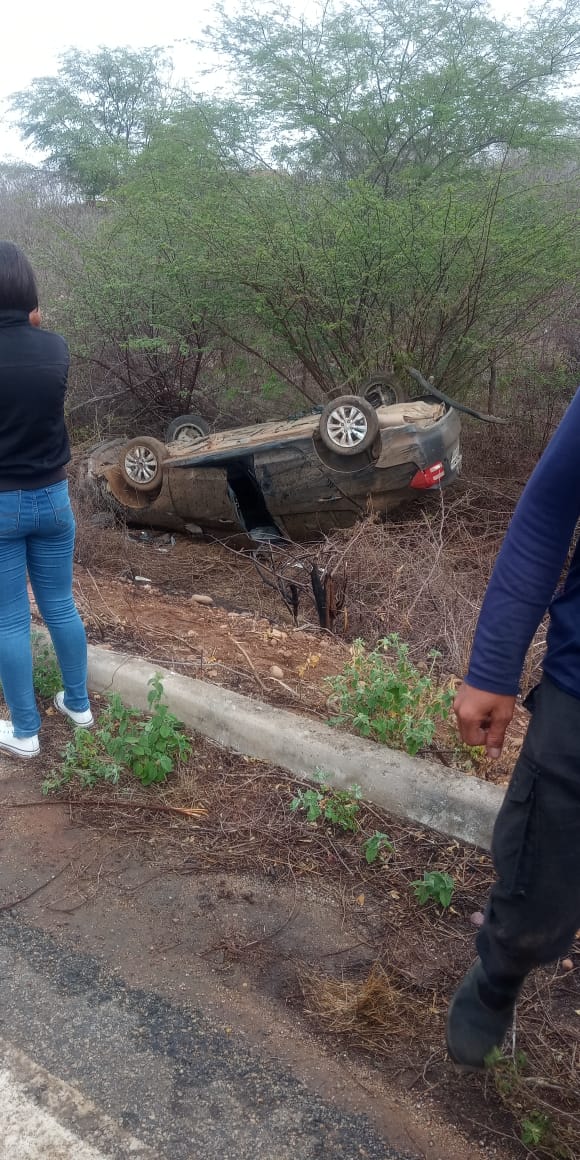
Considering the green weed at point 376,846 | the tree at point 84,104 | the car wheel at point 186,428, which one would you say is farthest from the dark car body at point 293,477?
the tree at point 84,104

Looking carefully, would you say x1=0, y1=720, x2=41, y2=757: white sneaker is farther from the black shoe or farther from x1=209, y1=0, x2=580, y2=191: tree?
x1=209, y1=0, x2=580, y2=191: tree

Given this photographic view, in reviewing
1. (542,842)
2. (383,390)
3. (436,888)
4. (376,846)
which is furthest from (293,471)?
(542,842)

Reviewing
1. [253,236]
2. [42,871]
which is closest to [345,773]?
[42,871]

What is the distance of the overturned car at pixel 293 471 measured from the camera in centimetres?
751

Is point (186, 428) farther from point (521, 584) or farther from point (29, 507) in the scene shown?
point (521, 584)

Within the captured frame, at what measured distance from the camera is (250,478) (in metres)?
8.33

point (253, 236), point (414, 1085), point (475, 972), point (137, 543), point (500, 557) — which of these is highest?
point (253, 236)

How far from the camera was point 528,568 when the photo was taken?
5.84 ft

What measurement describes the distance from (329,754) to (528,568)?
162 centimetres

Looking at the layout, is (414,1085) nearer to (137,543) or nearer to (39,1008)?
(39,1008)

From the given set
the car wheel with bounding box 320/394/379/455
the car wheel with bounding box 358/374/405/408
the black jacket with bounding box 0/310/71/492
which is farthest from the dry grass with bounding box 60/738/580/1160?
the car wheel with bounding box 358/374/405/408

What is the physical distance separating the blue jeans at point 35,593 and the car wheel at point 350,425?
4.22 meters

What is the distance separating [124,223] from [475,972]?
10481 millimetres

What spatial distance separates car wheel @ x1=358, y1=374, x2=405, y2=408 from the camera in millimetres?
9766
